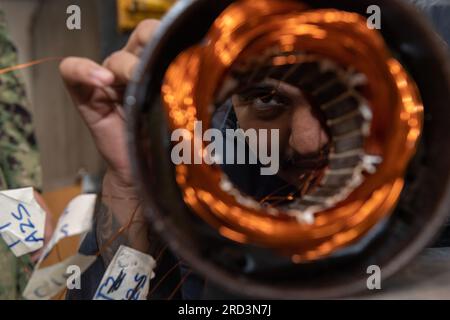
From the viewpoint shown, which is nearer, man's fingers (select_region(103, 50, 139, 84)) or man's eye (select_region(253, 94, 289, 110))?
man's fingers (select_region(103, 50, 139, 84))

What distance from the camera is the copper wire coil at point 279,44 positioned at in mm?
413

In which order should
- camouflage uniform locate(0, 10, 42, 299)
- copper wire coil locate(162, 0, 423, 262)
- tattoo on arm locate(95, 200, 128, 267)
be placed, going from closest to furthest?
copper wire coil locate(162, 0, 423, 262)
tattoo on arm locate(95, 200, 128, 267)
camouflage uniform locate(0, 10, 42, 299)

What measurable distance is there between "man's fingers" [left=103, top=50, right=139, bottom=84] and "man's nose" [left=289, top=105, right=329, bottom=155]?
8.7 inches

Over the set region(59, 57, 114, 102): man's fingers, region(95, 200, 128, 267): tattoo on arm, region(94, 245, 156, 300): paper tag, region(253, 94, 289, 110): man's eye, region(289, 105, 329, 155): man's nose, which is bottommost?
region(94, 245, 156, 300): paper tag

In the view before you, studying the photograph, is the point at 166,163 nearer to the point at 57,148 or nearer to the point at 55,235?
the point at 55,235

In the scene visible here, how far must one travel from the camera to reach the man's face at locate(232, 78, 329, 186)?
57 centimetres

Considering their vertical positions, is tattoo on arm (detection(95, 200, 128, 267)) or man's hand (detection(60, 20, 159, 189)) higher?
man's hand (detection(60, 20, 159, 189))

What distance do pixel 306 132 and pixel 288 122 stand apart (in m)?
0.03

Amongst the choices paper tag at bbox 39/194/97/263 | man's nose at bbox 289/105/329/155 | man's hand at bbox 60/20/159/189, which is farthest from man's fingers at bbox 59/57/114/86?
man's nose at bbox 289/105/329/155

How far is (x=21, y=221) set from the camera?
1.63ft

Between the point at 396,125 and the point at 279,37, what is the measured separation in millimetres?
124

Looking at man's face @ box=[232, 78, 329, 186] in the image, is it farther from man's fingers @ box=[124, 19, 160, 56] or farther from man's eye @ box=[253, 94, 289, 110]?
man's fingers @ box=[124, 19, 160, 56]

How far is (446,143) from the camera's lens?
38cm

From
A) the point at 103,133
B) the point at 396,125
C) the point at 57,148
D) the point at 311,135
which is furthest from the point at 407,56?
the point at 57,148
